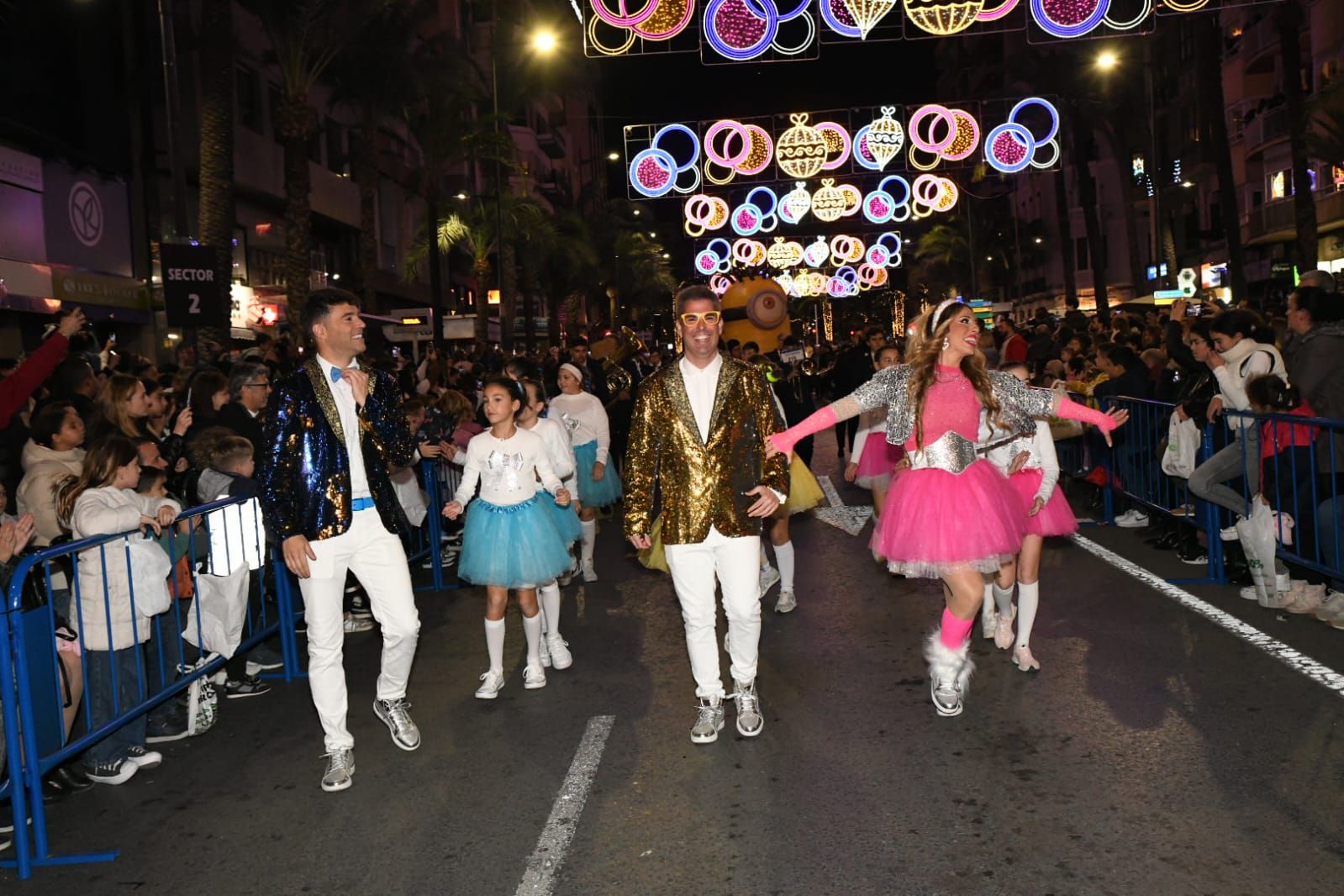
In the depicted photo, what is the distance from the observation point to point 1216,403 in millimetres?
8883

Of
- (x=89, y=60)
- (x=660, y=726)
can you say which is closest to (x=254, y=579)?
(x=660, y=726)

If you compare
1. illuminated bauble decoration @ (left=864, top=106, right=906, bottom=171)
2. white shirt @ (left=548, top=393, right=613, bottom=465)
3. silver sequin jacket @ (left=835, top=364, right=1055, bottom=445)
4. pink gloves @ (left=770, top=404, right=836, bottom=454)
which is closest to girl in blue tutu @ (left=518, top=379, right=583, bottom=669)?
pink gloves @ (left=770, top=404, right=836, bottom=454)

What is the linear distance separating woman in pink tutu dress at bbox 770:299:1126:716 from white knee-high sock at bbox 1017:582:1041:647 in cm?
74

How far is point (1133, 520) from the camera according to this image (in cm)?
1200

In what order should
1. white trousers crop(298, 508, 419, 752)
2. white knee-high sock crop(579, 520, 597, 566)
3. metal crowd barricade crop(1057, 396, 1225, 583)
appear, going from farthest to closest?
1. white knee-high sock crop(579, 520, 597, 566)
2. metal crowd barricade crop(1057, 396, 1225, 583)
3. white trousers crop(298, 508, 419, 752)

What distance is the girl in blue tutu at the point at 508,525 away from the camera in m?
7.01

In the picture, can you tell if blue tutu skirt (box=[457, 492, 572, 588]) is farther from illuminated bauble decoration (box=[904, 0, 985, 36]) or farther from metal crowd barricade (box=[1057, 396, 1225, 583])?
illuminated bauble decoration (box=[904, 0, 985, 36])

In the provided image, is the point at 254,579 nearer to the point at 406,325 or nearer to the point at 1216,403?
the point at 1216,403

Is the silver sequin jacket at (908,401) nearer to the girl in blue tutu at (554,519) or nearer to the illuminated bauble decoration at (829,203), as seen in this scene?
the girl in blue tutu at (554,519)

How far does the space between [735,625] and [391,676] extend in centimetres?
164

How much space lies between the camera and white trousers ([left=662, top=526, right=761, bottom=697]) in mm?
5941

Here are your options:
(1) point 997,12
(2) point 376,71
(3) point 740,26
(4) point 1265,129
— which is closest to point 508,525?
(3) point 740,26

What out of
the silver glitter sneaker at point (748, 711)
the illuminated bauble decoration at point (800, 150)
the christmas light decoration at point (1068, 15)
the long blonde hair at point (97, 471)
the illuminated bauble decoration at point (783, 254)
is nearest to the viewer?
the silver glitter sneaker at point (748, 711)

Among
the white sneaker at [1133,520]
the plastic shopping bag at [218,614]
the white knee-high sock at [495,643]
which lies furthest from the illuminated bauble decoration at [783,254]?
the plastic shopping bag at [218,614]
